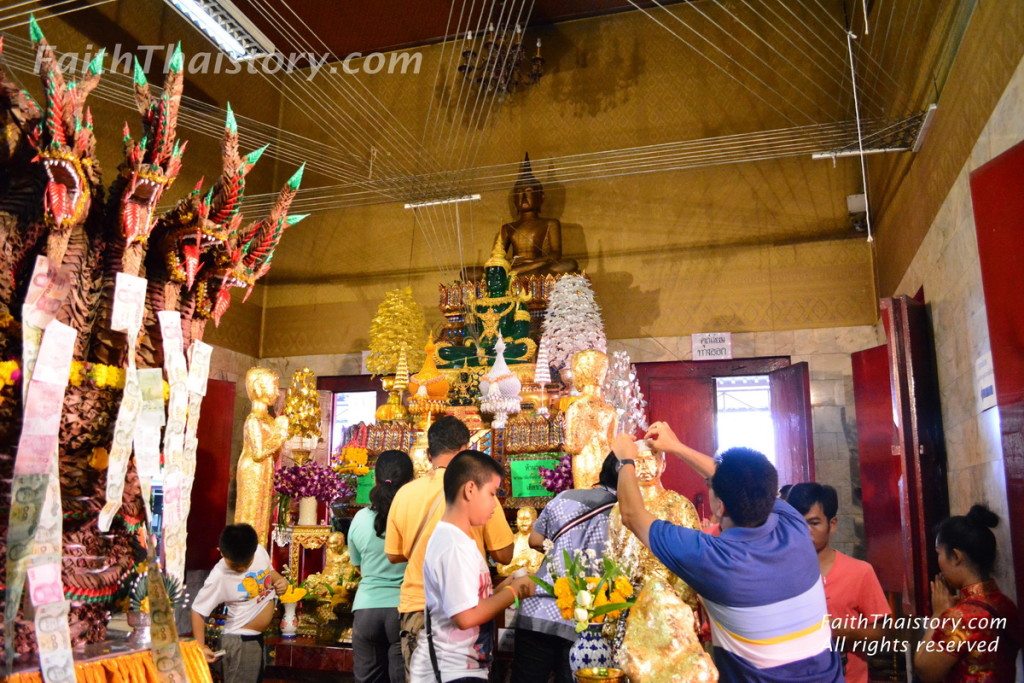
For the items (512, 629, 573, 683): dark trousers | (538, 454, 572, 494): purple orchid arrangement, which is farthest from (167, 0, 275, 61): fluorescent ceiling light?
(512, 629, 573, 683): dark trousers

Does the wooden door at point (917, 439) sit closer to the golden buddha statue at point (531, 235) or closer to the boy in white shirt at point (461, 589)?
the boy in white shirt at point (461, 589)

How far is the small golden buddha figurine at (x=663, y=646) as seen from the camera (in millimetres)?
1999

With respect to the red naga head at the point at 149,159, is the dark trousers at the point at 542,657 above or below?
below

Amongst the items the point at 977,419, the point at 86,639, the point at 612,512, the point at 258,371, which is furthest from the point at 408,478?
the point at 258,371

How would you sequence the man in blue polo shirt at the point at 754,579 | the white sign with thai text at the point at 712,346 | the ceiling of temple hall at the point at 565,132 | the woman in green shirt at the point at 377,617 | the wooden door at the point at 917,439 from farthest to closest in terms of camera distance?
1. the white sign with thai text at the point at 712,346
2. the ceiling of temple hall at the point at 565,132
3. the wooden door at the point at 917,439
4. the woman in green shirt at the point at 377,617
5. the man in blue polo shirt at the point at 754,579

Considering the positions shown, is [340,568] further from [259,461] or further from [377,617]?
[377,617]

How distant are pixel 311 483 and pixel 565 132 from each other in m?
4.81

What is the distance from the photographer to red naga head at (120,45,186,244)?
2334 mm

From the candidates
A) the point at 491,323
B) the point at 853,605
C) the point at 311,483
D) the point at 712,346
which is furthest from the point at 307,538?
the point at 712,346

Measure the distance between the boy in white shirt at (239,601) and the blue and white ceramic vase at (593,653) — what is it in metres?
1.89

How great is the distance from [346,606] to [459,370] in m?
2.48

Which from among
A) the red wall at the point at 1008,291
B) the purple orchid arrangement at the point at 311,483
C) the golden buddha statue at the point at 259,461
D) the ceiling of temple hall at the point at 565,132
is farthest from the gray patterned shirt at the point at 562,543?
the ceiling of temple hall at the point at 565,132

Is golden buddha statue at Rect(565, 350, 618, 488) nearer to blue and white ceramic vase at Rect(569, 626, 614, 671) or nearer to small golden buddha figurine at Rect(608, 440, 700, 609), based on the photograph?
small golden buddha figurine at Rect(608, 440, 700, 609)

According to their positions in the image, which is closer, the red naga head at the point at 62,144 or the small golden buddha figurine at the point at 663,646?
the small golden buddha figurine at the point at 663,646
